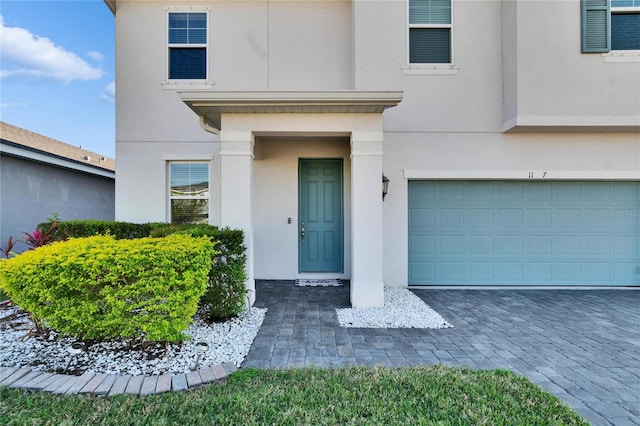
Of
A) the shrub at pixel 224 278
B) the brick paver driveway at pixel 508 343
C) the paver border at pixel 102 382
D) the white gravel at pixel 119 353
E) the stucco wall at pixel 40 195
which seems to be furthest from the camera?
the stucco wall at pixel 40 195

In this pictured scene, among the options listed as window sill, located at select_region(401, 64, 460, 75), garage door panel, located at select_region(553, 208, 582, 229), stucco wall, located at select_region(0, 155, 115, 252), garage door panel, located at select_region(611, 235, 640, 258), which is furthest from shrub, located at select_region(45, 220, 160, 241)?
garage door panel, located at select_region(611, 235, 640, 258)

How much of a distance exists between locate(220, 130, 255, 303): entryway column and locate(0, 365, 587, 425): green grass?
2.48m

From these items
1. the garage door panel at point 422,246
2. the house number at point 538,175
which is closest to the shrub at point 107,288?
the garage door panel at point 422,246

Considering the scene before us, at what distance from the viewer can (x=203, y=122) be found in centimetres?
501

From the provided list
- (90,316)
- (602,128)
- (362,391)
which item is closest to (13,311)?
(90,316)

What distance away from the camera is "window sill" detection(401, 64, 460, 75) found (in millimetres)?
6043

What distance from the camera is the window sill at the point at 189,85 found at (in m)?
6.45

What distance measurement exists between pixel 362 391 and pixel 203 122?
456 cm

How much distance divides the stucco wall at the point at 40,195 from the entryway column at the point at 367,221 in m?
7.71

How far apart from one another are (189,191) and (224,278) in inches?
129

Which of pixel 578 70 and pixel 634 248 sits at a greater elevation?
Result: pixel 578 70

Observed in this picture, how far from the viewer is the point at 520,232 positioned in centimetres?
617

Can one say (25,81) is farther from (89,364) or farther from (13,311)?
(89,364)

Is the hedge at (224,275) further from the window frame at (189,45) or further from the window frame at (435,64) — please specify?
the window frame at (435,64)
